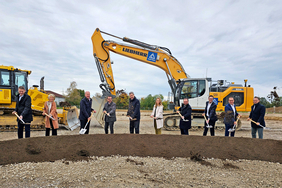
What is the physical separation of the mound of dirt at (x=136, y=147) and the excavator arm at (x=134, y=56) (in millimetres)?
5347

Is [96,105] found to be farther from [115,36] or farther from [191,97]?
[191,97]

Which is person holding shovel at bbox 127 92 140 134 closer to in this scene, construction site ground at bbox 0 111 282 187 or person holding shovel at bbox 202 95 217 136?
construction site ground at bbox 0 111 282 187

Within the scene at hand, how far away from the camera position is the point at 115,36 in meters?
9.49

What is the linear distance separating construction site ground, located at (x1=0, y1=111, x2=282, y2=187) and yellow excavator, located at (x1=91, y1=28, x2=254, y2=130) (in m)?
4.55

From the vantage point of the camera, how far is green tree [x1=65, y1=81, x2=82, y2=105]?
3603cm

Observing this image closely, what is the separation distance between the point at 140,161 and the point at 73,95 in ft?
117

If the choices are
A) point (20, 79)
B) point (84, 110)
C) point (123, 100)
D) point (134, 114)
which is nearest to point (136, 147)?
point (134, 114)

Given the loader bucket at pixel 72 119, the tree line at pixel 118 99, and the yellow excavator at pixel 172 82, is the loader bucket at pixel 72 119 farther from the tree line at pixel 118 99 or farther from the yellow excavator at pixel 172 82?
the tree line at pixel 118 99

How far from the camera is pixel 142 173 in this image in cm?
291

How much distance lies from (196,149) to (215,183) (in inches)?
48.5

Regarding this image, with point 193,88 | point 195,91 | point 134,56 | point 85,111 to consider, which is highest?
point 134,56

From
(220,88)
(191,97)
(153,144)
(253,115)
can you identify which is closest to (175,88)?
(191,97)

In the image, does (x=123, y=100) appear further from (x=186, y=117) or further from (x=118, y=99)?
(x=186, y=117)

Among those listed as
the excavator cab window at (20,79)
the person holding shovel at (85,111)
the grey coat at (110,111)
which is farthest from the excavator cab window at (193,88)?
the excavator cab window at (20,79)
